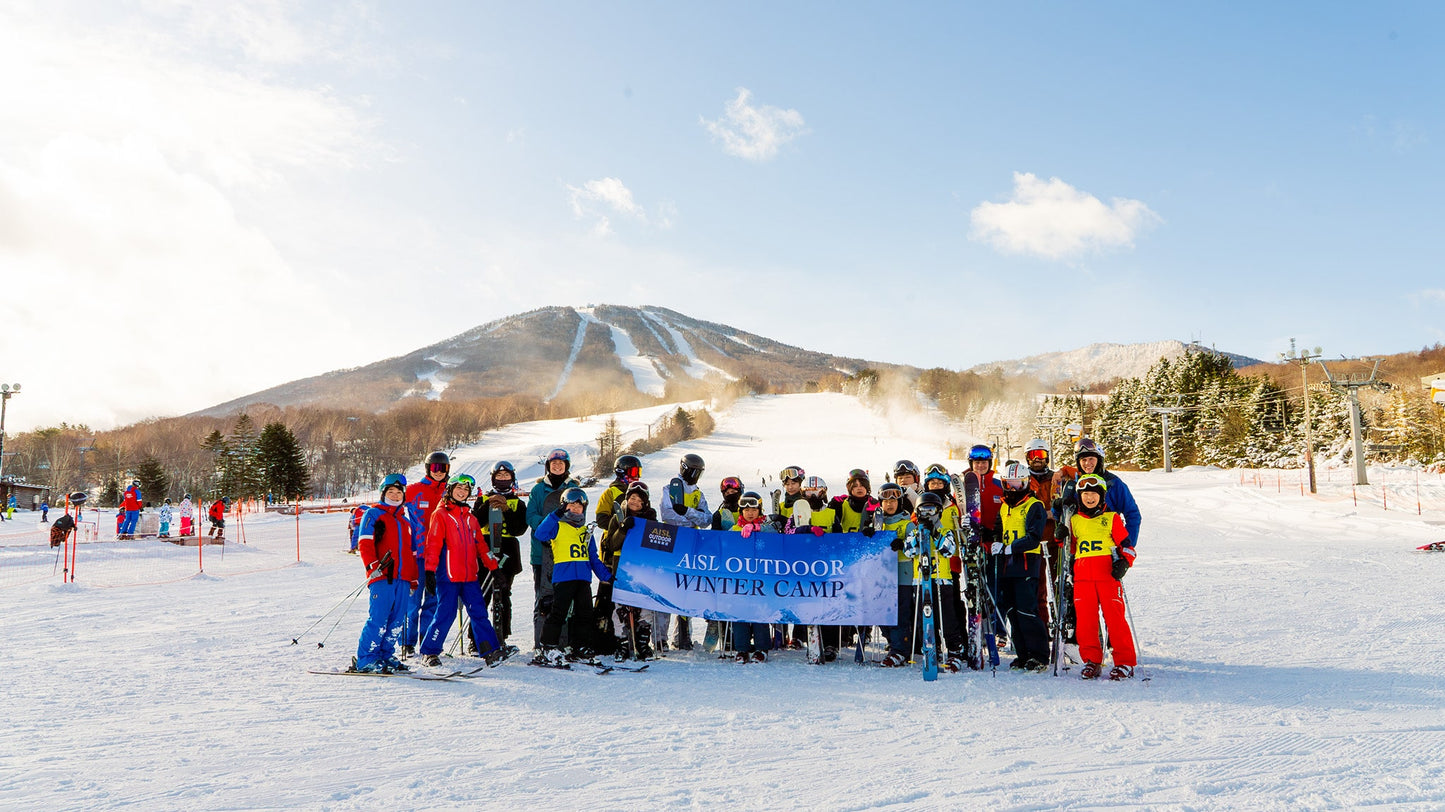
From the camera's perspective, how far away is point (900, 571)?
7195mm

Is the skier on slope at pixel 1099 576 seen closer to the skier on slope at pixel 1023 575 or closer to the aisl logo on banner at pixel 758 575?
the skier on slope at pixel 1023 575

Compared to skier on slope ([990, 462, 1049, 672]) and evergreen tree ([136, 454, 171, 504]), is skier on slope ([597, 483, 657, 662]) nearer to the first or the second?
skier on slope ([990, 462, 1049, 672])

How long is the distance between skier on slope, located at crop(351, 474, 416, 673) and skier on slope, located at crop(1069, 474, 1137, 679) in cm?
570

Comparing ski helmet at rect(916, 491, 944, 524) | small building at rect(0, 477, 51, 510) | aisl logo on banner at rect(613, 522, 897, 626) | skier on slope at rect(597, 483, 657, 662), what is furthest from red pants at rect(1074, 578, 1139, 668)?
small building at rect(0, 477, 51, 510)

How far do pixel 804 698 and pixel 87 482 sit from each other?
404 feet

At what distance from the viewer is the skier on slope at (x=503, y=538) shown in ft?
24.9

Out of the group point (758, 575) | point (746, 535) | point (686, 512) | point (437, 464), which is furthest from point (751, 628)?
point (437, 464)

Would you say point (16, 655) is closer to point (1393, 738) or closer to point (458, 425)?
point (1393, 738)

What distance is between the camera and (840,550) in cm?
739

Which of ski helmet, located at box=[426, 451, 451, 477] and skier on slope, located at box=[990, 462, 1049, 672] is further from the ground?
ski helmet, located at box=[426, 451, 451, 477]

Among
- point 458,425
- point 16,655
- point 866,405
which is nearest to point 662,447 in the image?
point 866,405

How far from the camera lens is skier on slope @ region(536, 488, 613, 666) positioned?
23.4 feet

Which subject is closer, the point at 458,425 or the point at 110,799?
the point at 110,799

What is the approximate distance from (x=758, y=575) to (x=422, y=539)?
307 cm
